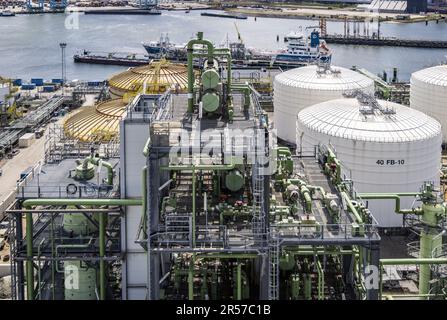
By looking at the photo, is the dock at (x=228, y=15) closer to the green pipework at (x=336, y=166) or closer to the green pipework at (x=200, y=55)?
the green pipework at (x=336, y=166)

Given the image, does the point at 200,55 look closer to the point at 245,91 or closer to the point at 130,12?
the point at 245,91

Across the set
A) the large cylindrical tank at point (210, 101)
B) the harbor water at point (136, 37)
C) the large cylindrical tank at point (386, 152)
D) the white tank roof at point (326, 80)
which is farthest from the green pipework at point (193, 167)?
the harbor water at point (136, 37)

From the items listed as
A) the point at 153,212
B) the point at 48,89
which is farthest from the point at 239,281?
the point at 48,89

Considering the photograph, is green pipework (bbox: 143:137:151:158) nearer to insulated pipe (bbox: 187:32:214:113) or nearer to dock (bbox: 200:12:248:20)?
insulated pipe (bbox: 187:32:214:113)

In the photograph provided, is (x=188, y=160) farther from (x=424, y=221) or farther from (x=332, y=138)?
(x=332, y=138)

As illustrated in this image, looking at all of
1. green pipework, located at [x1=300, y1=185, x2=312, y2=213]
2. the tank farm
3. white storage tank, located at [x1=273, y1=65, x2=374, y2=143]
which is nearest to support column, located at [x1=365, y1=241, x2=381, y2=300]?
the tank farm
